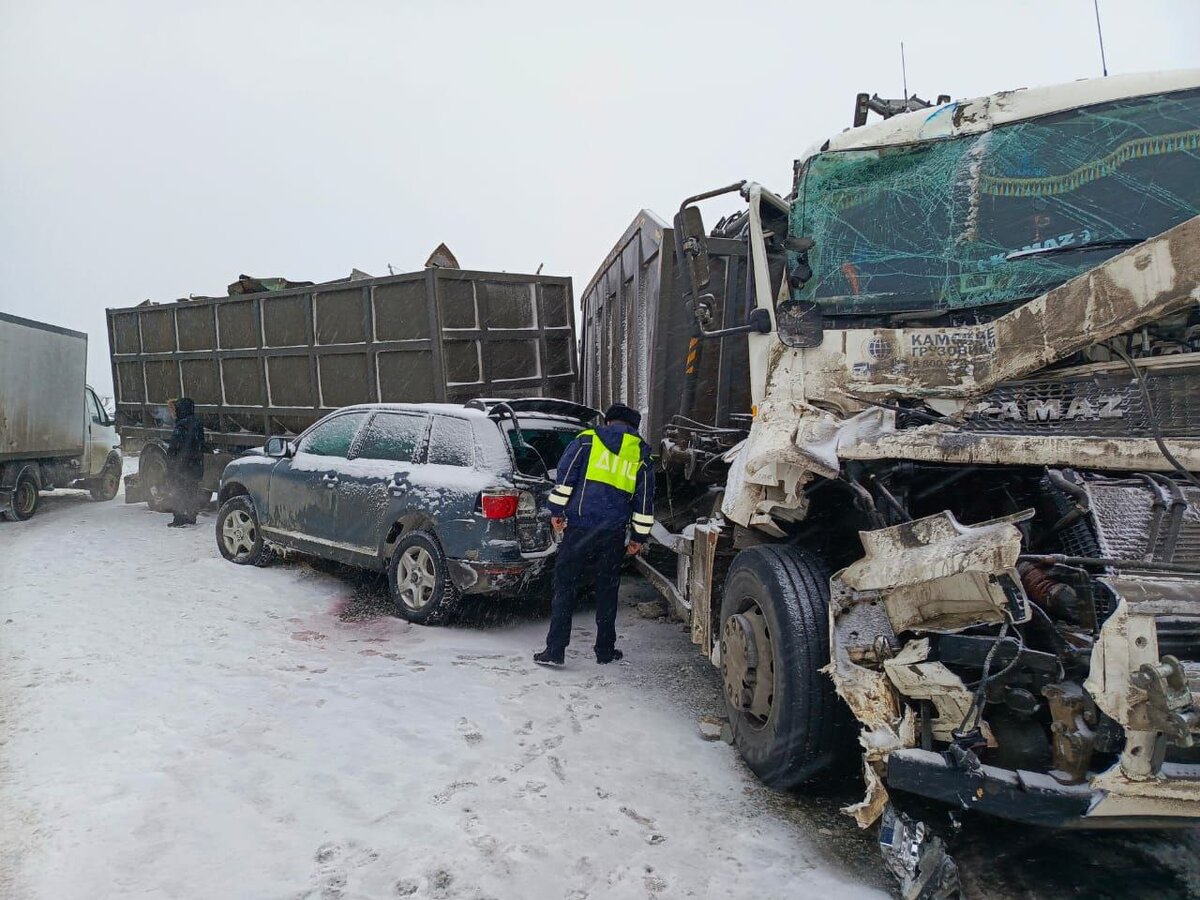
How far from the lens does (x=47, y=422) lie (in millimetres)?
11266

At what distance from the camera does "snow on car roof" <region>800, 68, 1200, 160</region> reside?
3.39 m

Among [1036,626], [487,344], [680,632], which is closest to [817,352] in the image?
[1036,626]

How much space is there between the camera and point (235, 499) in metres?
7.46

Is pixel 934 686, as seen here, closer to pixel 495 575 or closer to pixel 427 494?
pixel 495 575

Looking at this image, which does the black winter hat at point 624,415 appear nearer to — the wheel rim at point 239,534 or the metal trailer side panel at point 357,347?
the metal trailer side panel at point 357,347

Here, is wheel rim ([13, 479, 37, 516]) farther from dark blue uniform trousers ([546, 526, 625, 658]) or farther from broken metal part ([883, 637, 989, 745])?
broken metal part ([883, 637, 989, 745])

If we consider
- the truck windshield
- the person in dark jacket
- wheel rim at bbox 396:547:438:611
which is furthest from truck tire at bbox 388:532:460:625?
the person in dark jacket

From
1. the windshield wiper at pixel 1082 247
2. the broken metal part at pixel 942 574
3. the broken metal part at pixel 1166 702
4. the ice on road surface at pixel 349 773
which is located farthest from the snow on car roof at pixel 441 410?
the broken metal part at pixel 1166 702

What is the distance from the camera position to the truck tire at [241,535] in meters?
7.22

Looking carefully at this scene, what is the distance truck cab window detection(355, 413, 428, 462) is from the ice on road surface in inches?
53.5

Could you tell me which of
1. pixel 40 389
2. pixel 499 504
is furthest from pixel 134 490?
pixel 499 504

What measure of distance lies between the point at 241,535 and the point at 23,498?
5.55 meters

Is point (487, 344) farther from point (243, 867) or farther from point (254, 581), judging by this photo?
point (243, 867)

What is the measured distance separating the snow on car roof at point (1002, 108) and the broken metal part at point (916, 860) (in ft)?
9.54
